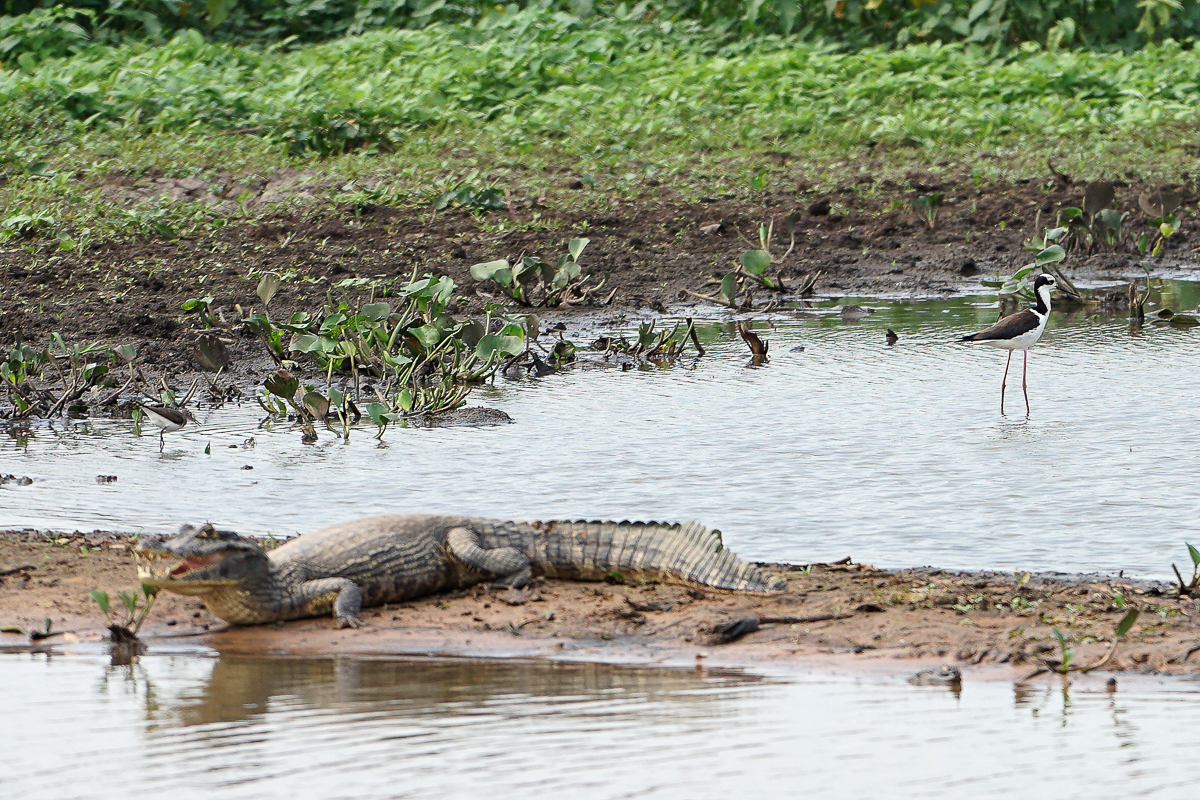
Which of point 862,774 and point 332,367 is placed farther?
point 332,367

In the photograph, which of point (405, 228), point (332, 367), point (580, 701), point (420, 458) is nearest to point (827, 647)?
point (580, 701)

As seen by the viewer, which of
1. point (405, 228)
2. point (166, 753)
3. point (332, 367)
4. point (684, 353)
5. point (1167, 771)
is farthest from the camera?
point (405, 228)

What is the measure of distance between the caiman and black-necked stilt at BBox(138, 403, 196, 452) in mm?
2662

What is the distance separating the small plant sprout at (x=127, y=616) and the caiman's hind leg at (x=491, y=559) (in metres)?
1.08

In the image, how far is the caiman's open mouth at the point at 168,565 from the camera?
5086 millimetres

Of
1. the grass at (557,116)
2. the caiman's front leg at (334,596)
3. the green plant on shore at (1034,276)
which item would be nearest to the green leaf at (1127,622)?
the caiman's front leg at (334,596)

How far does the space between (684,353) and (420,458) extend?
302 centimetres

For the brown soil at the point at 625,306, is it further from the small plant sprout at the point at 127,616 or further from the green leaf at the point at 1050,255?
the green leaf at the point at 1050,255

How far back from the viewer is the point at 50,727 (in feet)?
14.5

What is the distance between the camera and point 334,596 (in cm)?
543

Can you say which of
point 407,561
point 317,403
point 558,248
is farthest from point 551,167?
point 407,561

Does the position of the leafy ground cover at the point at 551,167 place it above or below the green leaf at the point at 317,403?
above

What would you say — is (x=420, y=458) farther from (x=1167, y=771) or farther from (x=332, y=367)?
(x=1167, y=771)

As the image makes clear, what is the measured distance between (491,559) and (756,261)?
20.5 ft
